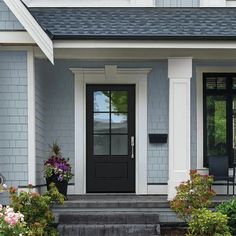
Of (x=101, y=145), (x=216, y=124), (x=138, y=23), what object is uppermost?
(x=138, y=23)

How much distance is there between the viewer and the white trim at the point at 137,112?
11.8 m

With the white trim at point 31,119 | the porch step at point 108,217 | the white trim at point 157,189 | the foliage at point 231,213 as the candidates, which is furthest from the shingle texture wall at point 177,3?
the foliage at point 231,213

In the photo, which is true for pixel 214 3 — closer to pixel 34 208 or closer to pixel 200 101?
pixel 200 101

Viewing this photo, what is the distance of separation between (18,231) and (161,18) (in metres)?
5.88

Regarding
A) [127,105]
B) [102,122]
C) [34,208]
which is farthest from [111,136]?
[34,208]

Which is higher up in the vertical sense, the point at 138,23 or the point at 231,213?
the point at 138,23

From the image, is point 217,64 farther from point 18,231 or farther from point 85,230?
point 18,231

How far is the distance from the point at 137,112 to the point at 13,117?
262 centimetres

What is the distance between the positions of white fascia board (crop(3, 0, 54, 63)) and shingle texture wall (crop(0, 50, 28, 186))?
0.75 m

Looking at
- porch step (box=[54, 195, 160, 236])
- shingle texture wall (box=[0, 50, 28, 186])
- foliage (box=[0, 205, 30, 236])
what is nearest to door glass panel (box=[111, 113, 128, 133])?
porch step (box=[54, 195, 160, 236])

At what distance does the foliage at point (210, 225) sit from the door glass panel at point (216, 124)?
3.24 metres

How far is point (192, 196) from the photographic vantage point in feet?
31.2

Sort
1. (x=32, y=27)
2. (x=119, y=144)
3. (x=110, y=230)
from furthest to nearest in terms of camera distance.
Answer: (x=119, y=144) < (x=32, y=27) < (x=110, y=230)

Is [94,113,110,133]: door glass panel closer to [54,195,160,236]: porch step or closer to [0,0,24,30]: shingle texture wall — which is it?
[54,195,160,236]: porch step
